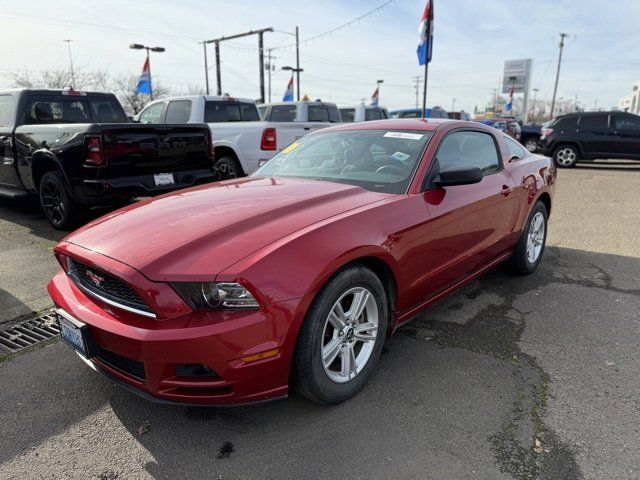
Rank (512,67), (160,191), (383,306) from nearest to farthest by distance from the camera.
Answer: (383,306)
(160,191)
(512,67)

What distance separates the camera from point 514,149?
4680 mm

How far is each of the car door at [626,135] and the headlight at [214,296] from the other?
619 inches

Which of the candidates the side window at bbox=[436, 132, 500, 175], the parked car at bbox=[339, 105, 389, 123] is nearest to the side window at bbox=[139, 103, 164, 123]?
the parked car at bbox=[339, 105, 389, 123]

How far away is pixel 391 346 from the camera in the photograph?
3262 mm

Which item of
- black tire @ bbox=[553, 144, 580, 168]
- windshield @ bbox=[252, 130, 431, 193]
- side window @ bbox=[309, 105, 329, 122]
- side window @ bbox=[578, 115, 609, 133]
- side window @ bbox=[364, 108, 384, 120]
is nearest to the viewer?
windshield @ bbox=[252, 130, 431, 193]

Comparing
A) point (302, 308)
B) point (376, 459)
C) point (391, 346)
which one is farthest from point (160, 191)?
point (376, 459)

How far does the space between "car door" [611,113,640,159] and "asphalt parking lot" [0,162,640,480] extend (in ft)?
41.9

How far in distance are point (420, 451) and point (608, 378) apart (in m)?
1.43

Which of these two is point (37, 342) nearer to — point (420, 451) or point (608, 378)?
point (420, 451)

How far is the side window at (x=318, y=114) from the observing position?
41.6 feet

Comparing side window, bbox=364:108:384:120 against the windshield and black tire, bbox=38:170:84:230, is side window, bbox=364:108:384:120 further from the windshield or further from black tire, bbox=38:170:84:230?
the windshield

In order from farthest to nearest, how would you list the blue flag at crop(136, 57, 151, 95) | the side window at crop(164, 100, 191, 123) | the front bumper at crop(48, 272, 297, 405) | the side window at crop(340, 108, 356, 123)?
the blue flag at crop(136, 57, 151, 95) → the side window at crop(340, 108, 356, 123) → the side window at crop(164, 100, 191, 123) → the front bumper at crop(48, 272, 297, 405)

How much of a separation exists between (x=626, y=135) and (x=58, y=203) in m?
15.3

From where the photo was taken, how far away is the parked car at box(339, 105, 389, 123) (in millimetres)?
15327
